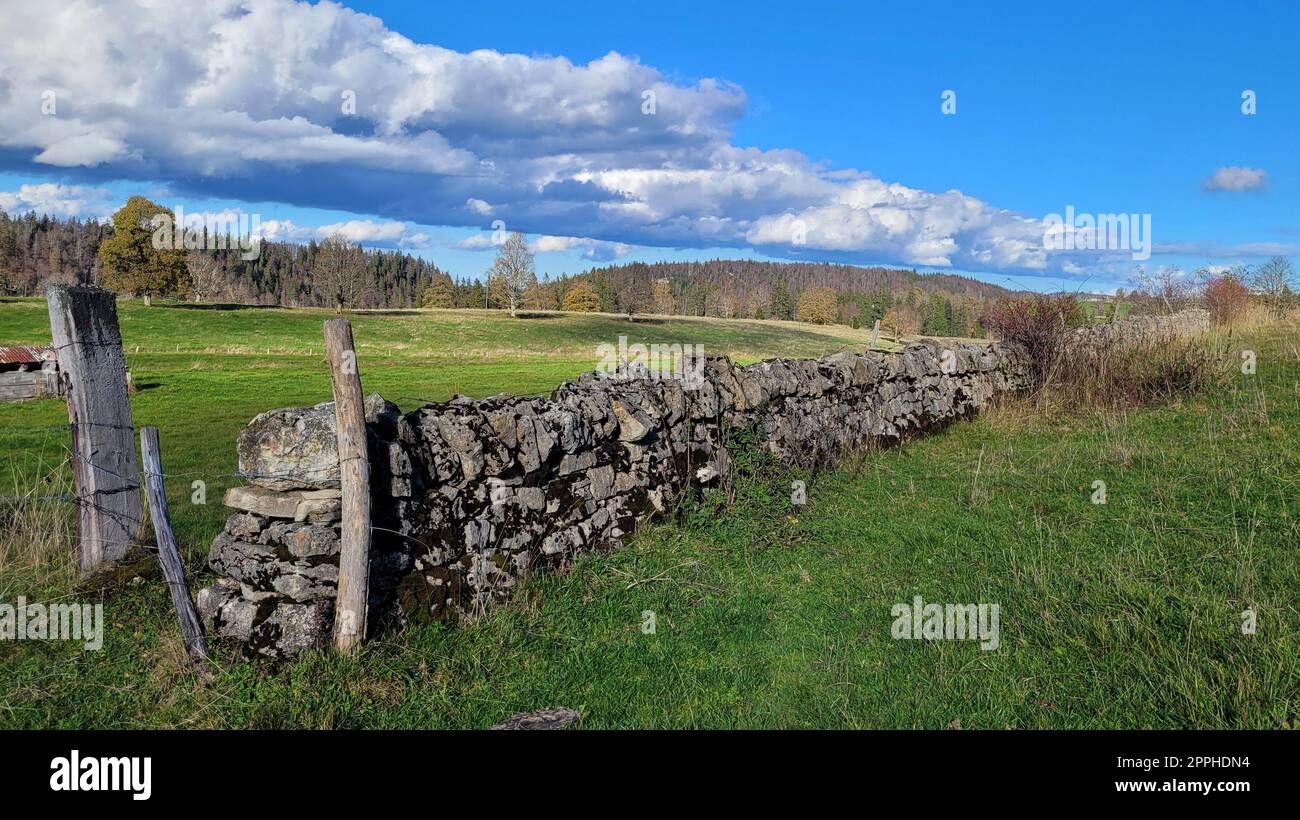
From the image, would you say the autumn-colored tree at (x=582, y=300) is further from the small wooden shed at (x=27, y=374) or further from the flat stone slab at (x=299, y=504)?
the flat stone slab at (x=299, y=504)

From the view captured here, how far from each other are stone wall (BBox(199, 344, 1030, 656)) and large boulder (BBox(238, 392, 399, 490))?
0.01 meters

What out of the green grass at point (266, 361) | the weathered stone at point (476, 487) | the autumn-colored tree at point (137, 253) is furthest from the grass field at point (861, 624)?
the autumn-colored tree at point (137, 253)

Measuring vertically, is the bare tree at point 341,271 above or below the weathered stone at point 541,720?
above

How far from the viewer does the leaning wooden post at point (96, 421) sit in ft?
22.1

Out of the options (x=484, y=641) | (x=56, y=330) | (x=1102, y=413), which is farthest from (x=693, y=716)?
(x=1102, y=413)

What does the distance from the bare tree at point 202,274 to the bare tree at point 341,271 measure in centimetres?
1621

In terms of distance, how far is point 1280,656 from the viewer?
4648 millimetres

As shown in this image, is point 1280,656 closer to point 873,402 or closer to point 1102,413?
point 873,402

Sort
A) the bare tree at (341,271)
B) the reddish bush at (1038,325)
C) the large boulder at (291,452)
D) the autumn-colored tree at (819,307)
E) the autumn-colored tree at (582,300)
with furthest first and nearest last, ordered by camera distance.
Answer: the autumn-colored tree at (819,307), the autumn-colored tree at (582,300), the bare tree at (341,271), the reddish bush at (1038,325), the large boulder at (291,452)

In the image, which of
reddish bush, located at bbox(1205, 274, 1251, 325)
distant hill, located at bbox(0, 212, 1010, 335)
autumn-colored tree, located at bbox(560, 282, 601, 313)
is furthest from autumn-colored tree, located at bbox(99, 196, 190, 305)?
reddish bush, located at bbox(1205, 274, 1251, 325)

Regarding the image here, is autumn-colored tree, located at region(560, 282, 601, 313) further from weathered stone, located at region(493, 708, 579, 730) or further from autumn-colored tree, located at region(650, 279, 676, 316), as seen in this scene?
weathered stone, located at region(493, 708, 579, 730)

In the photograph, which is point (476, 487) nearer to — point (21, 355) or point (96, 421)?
point (96, 421)

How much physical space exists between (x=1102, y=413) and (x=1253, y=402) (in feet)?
7.22

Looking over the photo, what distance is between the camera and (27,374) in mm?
10805
